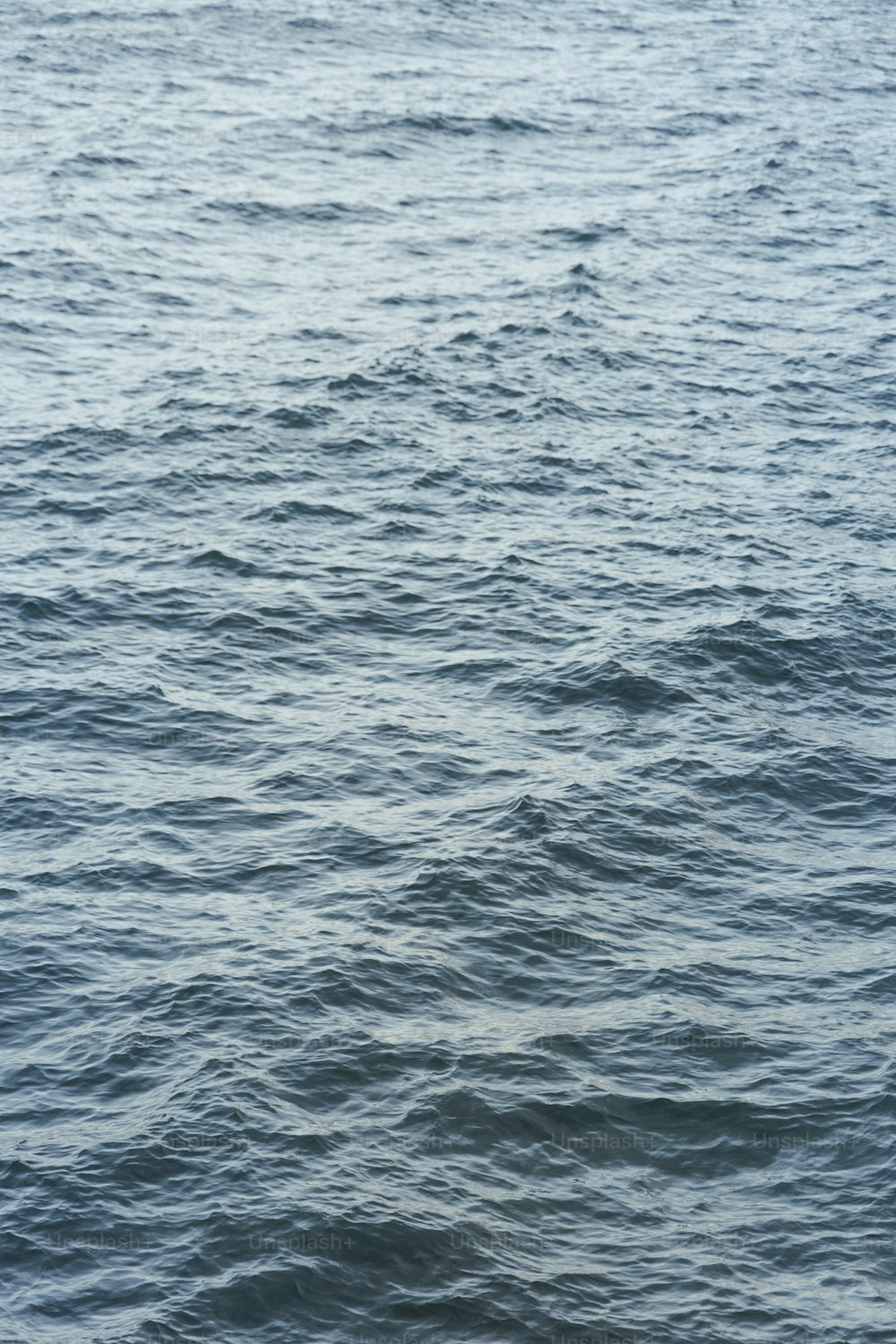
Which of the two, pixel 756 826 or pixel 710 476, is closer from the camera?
pixel 756 826

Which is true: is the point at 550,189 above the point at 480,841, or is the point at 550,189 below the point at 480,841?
above

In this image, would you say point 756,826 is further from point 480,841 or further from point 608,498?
point 608,498

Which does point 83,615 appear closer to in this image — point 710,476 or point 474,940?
point 474,940

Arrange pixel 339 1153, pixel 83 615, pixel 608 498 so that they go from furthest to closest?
pixel 608 498
pixel 83 615
pixel 339 1153

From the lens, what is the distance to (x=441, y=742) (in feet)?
173

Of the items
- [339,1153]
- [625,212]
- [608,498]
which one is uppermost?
[625,212]

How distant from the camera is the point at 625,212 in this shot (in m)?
96.9

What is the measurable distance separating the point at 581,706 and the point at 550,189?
55.3 meters

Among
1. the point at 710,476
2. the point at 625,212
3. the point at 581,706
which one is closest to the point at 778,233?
the point at 625,212

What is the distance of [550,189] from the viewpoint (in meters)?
100

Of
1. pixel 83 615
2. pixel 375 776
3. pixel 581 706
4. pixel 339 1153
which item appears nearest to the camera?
pixel 339 1153

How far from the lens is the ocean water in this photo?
36.0 meters

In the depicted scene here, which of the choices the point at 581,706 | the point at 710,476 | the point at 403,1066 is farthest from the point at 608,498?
the point at 403,1066

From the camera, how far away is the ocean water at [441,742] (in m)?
36.0
